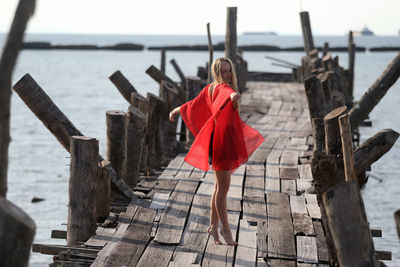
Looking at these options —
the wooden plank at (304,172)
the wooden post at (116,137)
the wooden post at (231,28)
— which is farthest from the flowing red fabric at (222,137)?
the wooden post at (231,28)

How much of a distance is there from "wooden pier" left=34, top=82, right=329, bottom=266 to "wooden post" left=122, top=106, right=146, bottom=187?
19.9 inches

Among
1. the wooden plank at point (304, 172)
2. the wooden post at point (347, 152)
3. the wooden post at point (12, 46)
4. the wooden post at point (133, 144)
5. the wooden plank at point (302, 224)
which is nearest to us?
the wooden post at point (12, 46)

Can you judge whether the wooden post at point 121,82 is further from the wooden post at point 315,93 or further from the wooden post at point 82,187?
the wooden post at point 82,187

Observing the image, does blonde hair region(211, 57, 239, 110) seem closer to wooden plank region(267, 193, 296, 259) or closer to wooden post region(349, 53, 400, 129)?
wooden plank region(267, 193, 296, 259)

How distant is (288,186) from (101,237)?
2.64 meters

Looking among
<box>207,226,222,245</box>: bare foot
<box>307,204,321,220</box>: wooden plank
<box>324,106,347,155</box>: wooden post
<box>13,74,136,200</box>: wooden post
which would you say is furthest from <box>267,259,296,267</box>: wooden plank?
<box>13,74,136,200</box>: wooden post

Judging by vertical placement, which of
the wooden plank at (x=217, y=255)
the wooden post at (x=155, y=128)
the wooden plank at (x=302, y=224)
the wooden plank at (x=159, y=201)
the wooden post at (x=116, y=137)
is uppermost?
the wooden post at (x=155, y=128)

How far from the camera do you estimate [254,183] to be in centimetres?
792

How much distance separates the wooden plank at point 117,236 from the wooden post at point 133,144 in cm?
208

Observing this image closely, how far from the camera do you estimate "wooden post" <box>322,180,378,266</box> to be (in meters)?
4.16

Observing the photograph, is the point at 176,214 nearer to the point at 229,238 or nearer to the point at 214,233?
the point at 214,233

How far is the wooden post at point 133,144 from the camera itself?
8836 millimetres

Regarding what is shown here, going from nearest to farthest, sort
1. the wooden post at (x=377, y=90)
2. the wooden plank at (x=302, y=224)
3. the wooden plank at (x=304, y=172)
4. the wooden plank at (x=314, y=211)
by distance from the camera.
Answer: the wooden plank at (x=302, y=224) → the wooden plank at (x=314, y=211) → the wooden plank at (x=304, y=172) → the wooden post at (x=377, y=90)

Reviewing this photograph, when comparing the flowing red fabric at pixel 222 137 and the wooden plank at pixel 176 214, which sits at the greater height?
the flowing red fabric at pixel 222 137
